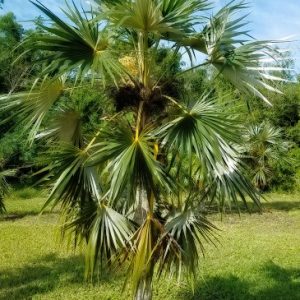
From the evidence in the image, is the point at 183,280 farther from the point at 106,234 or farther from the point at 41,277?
the point at 106,234

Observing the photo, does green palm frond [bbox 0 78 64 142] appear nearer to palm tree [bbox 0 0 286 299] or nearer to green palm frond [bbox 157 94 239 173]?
palm tree [bbox 0 0 286 299]

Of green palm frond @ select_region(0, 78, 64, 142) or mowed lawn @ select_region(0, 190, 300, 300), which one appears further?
mowed lawn @ select_region(0, 190, 300, 300)

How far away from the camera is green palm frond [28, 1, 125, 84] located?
12.6 ft

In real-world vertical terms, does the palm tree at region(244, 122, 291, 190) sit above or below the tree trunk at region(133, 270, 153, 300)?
above

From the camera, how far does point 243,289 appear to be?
22.2ft

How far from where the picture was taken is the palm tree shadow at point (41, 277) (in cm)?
675

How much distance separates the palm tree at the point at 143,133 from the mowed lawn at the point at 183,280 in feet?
1.89

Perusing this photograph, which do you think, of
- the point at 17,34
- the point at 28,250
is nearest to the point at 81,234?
the point at 28,250

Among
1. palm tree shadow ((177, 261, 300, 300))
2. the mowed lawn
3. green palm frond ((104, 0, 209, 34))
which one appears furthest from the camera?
the mowed lawn

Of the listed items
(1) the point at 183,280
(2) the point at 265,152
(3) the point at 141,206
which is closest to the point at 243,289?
(1) the point at 183,280

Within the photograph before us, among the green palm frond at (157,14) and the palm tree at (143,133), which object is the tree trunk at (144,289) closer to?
the palm tree at (143,133)

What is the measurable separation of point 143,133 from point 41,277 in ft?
13.6

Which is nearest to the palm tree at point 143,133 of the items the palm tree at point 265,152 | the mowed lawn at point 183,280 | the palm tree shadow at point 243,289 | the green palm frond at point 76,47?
the green palm frond at point 76,47

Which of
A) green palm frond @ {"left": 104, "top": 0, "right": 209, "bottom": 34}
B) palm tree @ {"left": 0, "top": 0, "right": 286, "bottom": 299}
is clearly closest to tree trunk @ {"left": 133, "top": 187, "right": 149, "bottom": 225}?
palm tree @ {"left": 0, "top": 0, "right": 286, "bottom": 299}
